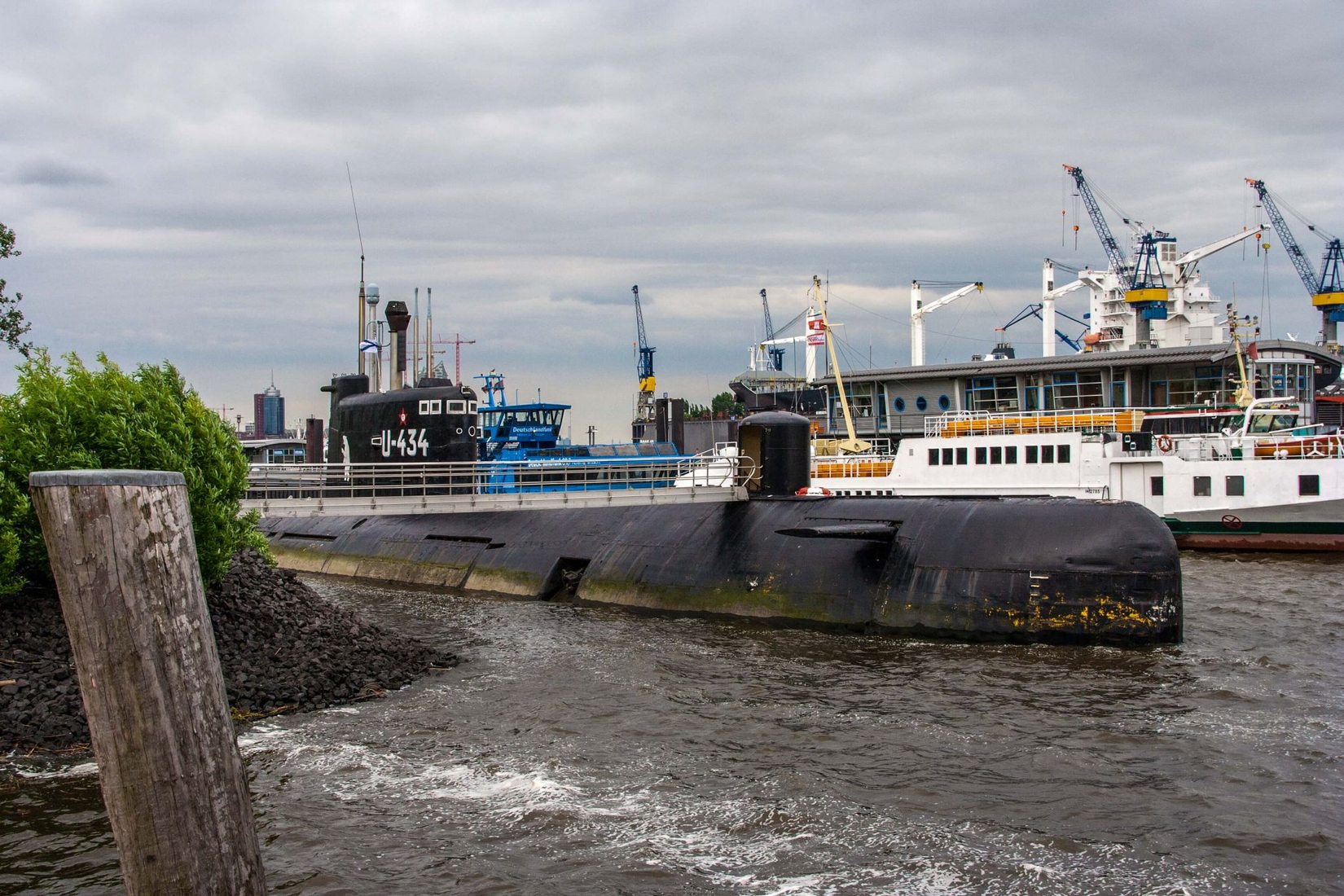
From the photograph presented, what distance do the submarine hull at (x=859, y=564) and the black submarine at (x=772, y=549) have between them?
3 centimetres

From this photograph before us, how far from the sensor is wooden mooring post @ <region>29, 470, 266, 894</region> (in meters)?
4.50

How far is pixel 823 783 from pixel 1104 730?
3751 millimetres

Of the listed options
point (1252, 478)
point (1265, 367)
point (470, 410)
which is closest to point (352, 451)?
point (470, 410)

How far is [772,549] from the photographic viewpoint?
2028cm

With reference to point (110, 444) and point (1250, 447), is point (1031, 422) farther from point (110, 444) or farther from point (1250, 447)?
point (110, 444)

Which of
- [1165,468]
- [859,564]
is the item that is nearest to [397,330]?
[859,564]

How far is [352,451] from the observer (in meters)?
27.2

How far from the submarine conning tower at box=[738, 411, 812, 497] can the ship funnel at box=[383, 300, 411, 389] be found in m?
13.9

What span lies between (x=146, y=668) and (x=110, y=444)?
10852 mm

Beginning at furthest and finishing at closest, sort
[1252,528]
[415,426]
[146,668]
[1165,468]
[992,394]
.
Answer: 1. [992,394]
2. [1165,468]
3. [1252,528]
4. [415,426]
5. [146,668]

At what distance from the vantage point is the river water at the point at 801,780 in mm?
8797

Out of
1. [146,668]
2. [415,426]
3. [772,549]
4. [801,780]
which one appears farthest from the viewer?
[415,426]

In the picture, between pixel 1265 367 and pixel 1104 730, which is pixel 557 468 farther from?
pixel 1265 367

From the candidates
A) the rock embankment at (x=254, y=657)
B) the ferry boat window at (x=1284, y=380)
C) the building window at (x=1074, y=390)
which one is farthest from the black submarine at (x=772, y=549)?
the ferry boat window at (x=1284, y=380)
